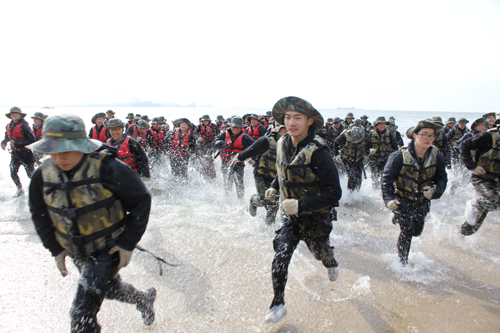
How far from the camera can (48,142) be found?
1.83 meters

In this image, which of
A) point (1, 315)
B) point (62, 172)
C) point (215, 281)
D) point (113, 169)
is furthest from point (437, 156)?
point (1, 315)

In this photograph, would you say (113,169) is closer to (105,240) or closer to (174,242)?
(105,240)

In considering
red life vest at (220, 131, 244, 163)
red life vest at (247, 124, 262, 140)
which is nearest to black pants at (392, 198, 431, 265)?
red life vest at (220, 131, 244, 163)

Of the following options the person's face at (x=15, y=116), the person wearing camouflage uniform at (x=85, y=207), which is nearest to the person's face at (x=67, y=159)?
the person wearing camouflage uniform at (x=85, y=207)

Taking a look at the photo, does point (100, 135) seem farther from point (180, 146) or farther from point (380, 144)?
point (380, 144)

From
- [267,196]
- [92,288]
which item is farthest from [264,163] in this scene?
[92,288]

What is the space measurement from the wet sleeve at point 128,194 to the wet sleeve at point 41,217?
498mm

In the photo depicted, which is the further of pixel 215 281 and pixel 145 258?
pixel 145 258

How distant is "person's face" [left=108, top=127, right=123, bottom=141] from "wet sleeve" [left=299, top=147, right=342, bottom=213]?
3.75m

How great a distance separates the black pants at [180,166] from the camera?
8.12 meters

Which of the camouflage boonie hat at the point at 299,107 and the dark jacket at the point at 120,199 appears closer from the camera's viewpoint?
the dark jacket at the point at 120,199

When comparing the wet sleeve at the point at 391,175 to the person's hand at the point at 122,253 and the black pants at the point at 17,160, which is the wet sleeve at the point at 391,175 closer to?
the person's hand at the point at 122,253

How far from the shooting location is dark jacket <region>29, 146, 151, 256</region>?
1.98 m

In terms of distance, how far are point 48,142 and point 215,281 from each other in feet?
7.93
